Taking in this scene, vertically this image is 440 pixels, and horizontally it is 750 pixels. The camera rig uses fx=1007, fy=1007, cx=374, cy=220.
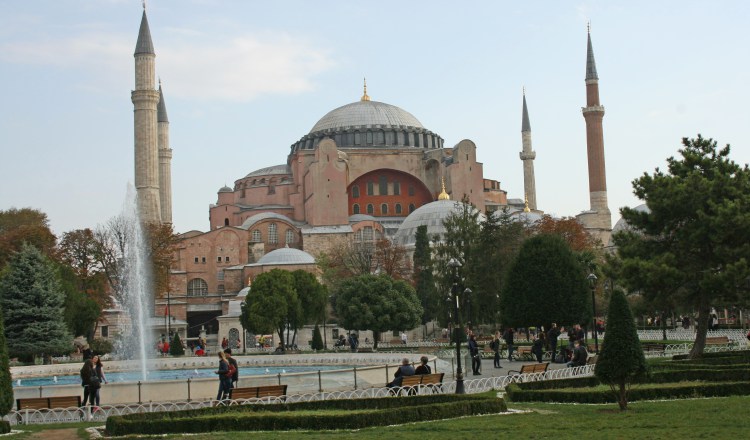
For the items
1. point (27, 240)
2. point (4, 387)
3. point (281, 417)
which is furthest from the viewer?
point (27, 240)

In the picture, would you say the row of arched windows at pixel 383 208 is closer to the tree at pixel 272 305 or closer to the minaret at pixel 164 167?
the minaret at pixel 164 167

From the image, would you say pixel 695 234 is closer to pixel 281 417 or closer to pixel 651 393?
pixel 651 393

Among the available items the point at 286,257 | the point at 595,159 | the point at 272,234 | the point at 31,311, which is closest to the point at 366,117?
the point at 272,234

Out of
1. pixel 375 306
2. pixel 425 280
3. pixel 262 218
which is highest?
pixel 262 218

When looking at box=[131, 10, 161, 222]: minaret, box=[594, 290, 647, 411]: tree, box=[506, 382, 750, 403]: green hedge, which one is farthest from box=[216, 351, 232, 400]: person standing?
box=[131, 10, 161, 222]: minaret

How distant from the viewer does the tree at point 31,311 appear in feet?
91.0

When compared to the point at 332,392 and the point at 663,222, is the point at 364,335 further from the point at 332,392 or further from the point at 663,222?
the point at 332,392

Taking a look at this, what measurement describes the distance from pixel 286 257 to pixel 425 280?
11.6m

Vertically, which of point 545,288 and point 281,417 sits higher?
point 545,288

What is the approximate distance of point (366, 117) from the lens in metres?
63.7

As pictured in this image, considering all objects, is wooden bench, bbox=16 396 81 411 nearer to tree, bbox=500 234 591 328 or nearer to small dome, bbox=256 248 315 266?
tree, bbox=500 234 591 328

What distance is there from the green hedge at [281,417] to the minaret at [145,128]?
38.7 m

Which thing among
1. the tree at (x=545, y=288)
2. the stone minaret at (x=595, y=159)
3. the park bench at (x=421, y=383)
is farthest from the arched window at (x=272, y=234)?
the park bench at (x=421, y=383)

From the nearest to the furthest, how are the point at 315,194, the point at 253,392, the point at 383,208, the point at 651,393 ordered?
1. the point at 651,393
2. the point at 253,392
3. the point at 315,194
4. the point at 383,208
